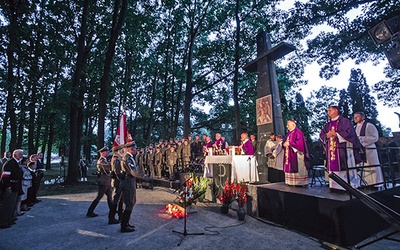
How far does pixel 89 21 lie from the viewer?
60.2 feet

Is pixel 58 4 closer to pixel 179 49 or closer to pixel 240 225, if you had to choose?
pixel 179 49

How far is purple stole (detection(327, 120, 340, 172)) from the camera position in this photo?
234 inches

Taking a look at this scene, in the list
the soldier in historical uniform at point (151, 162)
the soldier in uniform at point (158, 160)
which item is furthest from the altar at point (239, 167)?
the soldier in historical uniform at point (151, 162)

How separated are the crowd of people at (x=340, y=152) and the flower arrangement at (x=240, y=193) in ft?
4.75

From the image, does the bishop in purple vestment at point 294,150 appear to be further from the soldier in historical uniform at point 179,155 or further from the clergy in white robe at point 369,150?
the soldier in historical uniform at point 179,155

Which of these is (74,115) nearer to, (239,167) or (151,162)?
(151,162)

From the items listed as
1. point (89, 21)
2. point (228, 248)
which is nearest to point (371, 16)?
point (228, 248)

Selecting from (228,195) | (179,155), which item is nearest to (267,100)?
(228,195)

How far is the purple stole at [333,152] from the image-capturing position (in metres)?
5.93

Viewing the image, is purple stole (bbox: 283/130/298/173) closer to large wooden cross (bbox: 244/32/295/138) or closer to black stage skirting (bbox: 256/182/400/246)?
black stage skirting (bbox: 256/182/400/246)

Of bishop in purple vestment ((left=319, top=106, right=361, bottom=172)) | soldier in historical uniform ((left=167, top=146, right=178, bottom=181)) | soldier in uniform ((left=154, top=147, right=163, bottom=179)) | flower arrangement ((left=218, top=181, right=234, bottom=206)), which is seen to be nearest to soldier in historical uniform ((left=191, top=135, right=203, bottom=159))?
soldier in historical uniform ((left=167, top=146, right=178, bottom=181))

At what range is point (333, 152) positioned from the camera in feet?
19.8

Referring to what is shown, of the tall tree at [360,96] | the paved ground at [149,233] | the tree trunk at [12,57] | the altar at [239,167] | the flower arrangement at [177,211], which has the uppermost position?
the tall tree at [360,96]

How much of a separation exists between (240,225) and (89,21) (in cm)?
1984
